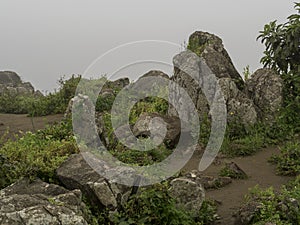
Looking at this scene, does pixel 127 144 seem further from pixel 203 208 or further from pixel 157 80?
pixel 157 80

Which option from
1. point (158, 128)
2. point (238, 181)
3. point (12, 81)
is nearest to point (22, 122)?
point (158, 128)

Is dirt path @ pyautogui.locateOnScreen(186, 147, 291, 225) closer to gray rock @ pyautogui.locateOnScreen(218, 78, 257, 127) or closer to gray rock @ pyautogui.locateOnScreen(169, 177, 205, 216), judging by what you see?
gray rock @ pyautogui.locateOnScreen(169, 177, 205, 216)

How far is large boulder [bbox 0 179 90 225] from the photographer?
4.93m

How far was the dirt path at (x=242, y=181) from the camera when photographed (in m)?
7.34

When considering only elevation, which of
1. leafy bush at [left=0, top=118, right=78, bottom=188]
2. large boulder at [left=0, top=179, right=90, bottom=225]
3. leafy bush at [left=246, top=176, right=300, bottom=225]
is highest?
leafy bush at [left=0, top=118, right=78, bottom=188]

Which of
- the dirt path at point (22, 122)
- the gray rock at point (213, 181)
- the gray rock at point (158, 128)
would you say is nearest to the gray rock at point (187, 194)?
the gray rock at point (213, 181)

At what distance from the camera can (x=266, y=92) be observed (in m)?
13.2

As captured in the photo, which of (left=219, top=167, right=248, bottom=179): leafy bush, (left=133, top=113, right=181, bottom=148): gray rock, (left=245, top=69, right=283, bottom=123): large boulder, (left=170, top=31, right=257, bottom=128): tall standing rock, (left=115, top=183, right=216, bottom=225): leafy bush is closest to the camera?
(left=115, top=183, right=216, bottom=225): leafy bush

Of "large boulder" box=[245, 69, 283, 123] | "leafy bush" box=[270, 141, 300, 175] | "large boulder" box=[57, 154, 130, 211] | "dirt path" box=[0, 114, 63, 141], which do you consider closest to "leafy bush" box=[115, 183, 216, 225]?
"large boulder" box=[57, 154, 130, 211]

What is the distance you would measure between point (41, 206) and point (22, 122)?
9.63 m

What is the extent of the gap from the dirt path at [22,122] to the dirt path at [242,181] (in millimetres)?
5290

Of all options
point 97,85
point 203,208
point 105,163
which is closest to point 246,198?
point 203,208

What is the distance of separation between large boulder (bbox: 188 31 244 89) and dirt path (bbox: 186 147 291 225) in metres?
3.31

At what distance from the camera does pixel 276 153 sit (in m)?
A: 10.8
